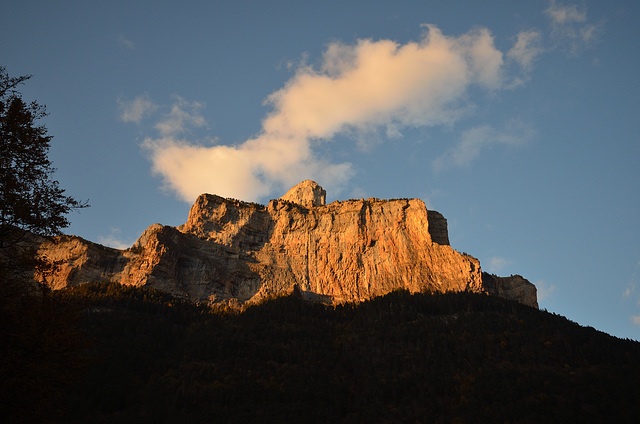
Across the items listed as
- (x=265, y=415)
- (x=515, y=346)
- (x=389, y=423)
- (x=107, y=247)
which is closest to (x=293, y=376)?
(x=265, y=415)

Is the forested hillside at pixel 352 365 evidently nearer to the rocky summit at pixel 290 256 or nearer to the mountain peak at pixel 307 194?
the rocky summit at pixel 290 256

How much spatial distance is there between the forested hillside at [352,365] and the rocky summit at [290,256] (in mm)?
12281

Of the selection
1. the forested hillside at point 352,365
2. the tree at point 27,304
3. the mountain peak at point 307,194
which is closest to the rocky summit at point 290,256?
the forested hillside at point 352,365

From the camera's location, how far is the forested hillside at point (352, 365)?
2367 inches

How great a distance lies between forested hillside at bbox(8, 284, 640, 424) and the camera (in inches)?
2367

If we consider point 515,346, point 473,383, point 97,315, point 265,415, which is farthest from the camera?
point 97,315

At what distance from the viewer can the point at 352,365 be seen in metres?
77.9

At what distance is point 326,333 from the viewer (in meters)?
89.4

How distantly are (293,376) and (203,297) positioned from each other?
45233 millimetres

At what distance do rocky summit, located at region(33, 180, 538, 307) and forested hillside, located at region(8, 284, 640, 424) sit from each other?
12281 mm

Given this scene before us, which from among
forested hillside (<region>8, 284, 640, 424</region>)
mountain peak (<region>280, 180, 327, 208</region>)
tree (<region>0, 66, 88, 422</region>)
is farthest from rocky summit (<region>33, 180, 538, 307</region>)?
tree (<region>0, 66, 88, 422</region>)

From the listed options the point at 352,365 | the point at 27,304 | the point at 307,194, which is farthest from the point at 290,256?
the point at 27,304

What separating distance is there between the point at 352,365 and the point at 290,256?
50527 millimetres

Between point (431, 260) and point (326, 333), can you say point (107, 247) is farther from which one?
point (431, 260)
